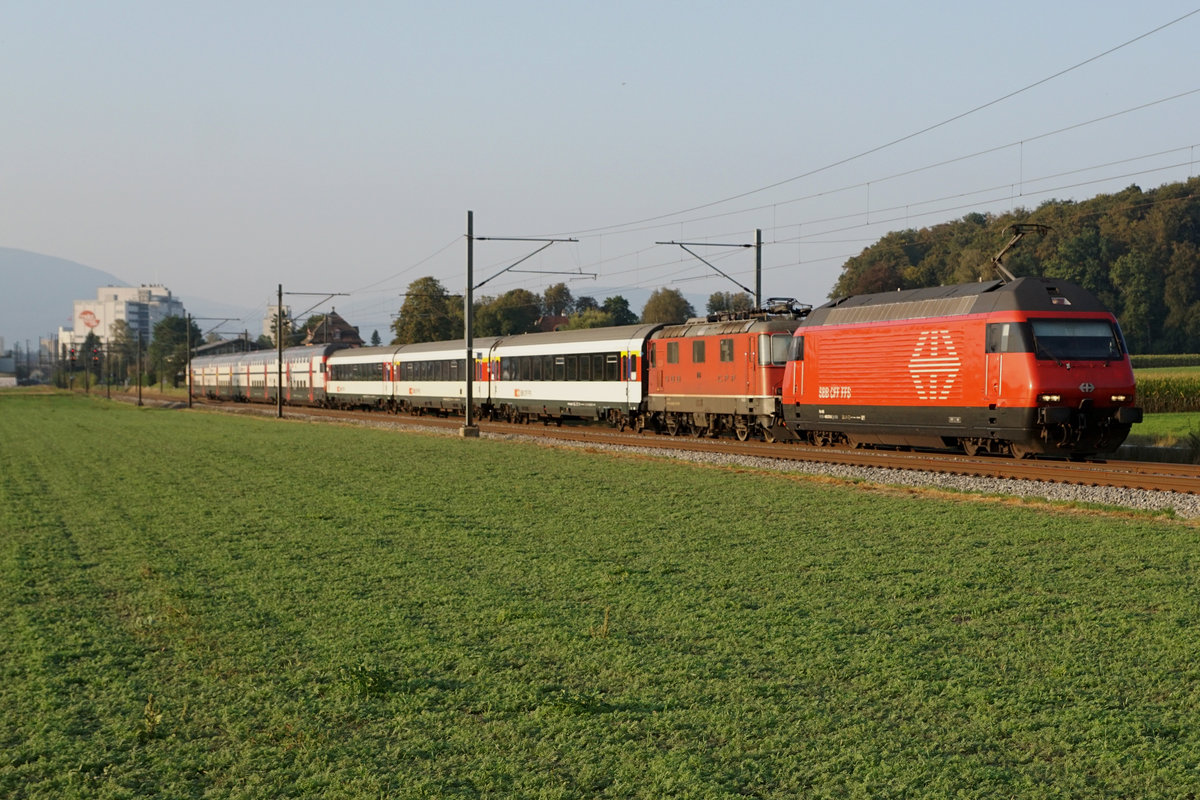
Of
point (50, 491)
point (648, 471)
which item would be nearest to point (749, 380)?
point (648, 471)

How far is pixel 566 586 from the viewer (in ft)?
37.5

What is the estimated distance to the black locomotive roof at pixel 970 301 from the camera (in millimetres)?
23109

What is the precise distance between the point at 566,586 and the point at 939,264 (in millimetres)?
97181

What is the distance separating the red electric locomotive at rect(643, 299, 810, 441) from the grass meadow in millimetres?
14635

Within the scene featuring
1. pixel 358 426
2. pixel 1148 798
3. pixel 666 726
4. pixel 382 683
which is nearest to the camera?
pixel 1148 798

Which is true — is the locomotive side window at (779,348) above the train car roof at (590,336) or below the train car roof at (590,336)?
below

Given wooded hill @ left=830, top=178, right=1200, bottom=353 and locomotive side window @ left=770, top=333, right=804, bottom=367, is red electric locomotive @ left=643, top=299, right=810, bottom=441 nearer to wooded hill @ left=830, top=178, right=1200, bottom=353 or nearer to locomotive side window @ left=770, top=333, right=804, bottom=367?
locomotive side window @ left=770, top=333, right=804, bottom=367

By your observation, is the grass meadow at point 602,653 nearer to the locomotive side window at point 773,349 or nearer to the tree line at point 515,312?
the locomotive side window at point 773,349

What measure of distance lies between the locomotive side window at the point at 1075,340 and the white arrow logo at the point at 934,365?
1977mm

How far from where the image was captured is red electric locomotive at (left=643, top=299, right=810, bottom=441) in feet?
106

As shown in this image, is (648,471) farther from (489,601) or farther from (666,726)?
(666,726)

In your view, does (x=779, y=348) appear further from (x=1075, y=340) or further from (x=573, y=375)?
(x=573, y=375)

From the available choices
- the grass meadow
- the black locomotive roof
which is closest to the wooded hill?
the black locomotive roof

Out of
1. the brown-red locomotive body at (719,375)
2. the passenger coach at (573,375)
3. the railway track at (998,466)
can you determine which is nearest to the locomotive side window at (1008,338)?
the railway track at (998,466)
